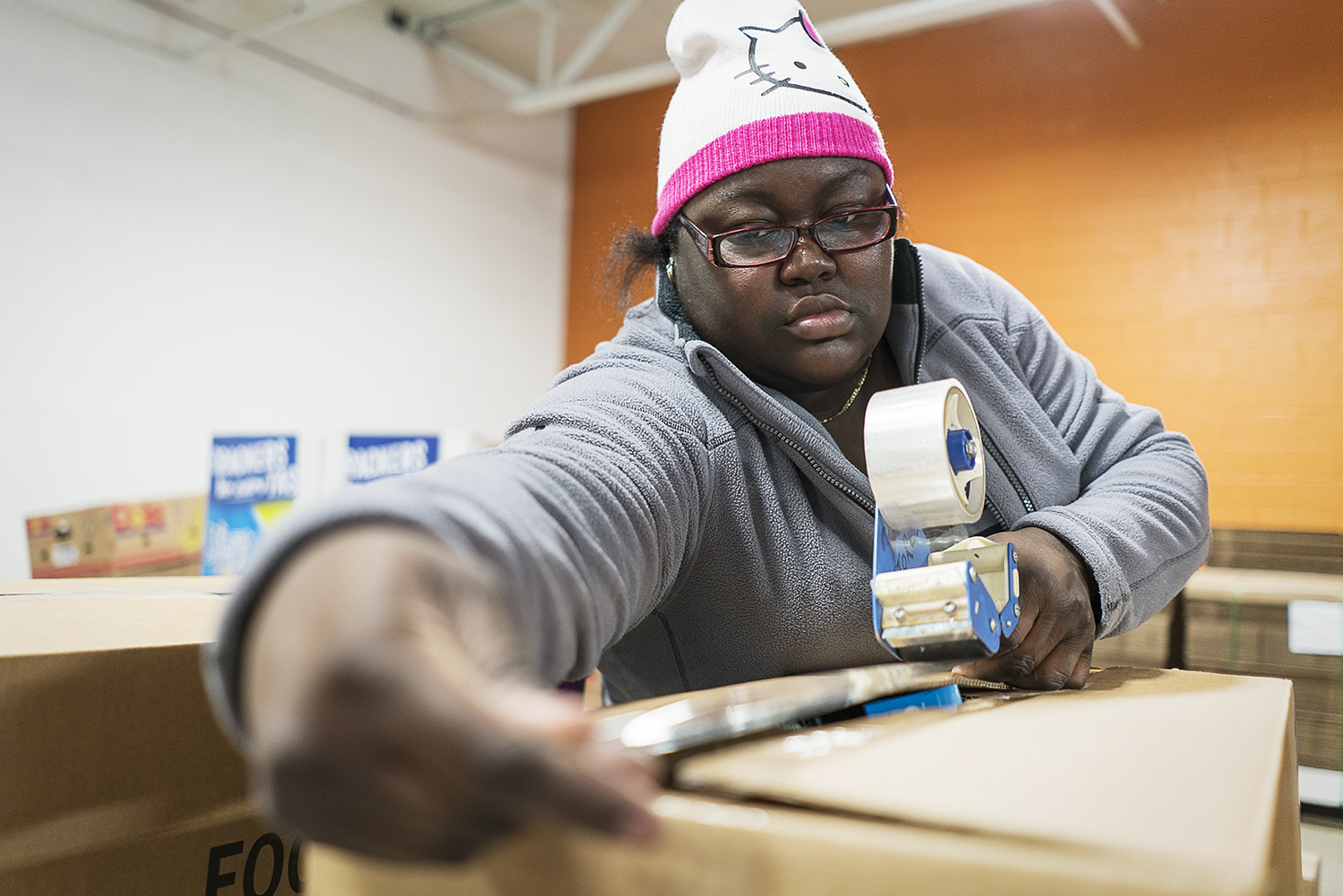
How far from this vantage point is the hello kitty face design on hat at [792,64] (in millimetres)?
997

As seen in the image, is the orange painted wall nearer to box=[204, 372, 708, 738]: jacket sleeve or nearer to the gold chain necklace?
the gold chain necklace

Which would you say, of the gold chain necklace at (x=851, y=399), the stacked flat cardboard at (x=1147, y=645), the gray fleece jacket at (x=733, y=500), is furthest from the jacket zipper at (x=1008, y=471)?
the stacked flat cardboard at (x=1147, y=645)

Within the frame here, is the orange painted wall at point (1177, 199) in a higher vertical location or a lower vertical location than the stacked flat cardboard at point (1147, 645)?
higher

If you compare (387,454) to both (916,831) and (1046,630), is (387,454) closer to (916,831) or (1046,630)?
(1046,630)

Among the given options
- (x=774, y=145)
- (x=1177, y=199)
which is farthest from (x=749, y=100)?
(x=1177, y=199)

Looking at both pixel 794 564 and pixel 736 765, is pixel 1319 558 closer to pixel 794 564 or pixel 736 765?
pixel 794 564

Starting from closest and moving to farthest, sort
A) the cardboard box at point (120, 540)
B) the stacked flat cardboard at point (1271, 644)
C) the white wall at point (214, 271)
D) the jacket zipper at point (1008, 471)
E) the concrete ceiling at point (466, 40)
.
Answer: the jacket zipper at point (1008, 471)
the stacked flat cardboard at point (1271, 644)
the cardboard box at point (120, 540)
the white wall at point (214, 271)
the concrete ceiling at point (466, 40)

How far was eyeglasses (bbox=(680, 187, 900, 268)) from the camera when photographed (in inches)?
37.3

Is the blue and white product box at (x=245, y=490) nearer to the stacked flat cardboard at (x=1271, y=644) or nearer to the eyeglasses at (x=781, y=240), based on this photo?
the eyeglasses at (x=781, y=240)

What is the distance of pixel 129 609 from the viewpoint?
0.85m

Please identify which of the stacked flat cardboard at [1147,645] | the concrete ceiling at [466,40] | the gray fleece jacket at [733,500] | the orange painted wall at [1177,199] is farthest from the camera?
the concrete ceiling at [466,40]

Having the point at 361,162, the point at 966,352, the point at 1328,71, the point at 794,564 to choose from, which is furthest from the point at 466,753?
the point at 361,162

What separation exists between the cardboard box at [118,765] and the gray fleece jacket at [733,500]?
0.37 metres

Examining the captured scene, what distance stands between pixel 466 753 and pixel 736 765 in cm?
15
